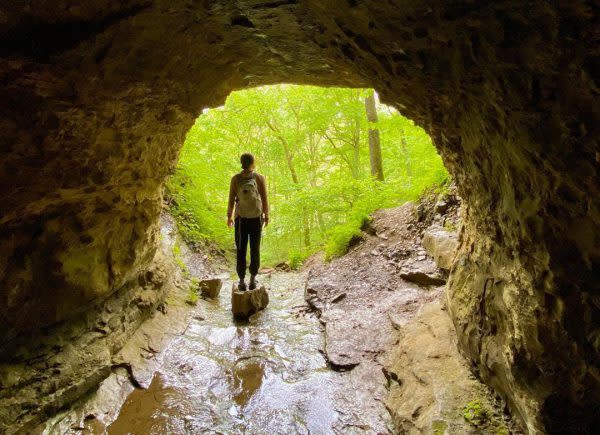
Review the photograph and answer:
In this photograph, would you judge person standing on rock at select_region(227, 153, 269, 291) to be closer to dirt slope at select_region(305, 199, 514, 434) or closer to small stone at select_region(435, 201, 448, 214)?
dirt slope at select_region(305, 199, 514, 434)

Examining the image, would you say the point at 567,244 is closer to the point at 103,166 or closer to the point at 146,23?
the point at 146,23

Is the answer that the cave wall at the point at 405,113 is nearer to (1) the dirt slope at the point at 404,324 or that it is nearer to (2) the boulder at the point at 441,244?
(1) the dirt slope at the point at 404,324

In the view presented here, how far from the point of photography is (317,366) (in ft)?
13.2

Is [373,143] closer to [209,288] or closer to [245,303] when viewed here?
[209,288]

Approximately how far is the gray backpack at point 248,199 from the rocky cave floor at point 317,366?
174 centimetres

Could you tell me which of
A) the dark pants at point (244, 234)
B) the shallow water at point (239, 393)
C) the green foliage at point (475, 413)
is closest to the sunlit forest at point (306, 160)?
the dark pants at point (244, 234)

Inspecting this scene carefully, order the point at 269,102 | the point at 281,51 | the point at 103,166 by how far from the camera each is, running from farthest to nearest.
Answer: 1. the point at 269,102
2. the point at 281,51
3. the point at 103,166

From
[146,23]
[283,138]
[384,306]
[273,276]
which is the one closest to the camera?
[146,23]

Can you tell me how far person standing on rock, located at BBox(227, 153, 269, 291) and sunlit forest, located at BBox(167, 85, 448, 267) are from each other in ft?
8.12

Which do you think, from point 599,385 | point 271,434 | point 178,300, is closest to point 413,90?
point 599,385

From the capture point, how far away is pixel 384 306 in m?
4.96

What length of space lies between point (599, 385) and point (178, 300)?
5403 mm

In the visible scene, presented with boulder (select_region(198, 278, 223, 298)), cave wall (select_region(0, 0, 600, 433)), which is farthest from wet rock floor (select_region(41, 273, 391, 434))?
boulder (select_region(198, 278, 223, 298))

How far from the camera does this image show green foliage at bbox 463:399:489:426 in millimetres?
2586
